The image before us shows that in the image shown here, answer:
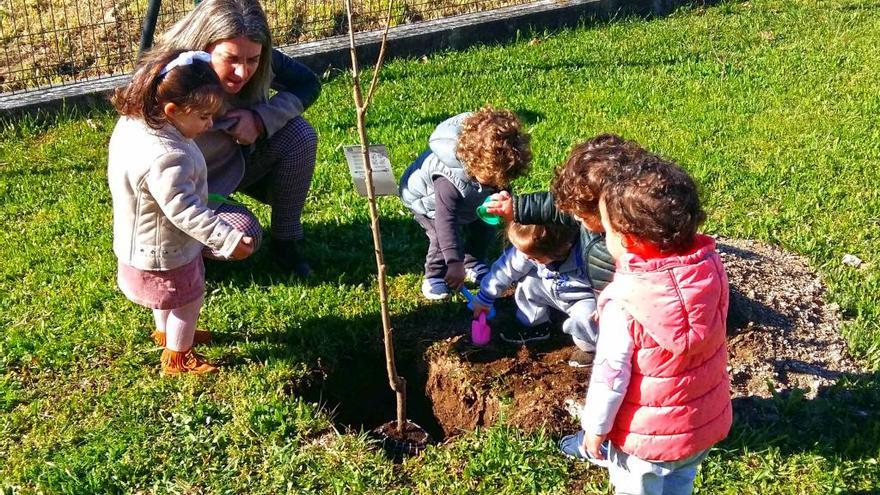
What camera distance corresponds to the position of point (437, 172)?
3902 mm

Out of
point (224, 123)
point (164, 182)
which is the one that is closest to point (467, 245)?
point (224, 123)

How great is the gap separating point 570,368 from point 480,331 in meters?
0.41

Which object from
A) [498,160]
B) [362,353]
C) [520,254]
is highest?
[498,160]

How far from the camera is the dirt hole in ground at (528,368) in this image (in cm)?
342

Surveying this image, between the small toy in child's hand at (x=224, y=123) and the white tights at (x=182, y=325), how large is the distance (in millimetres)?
857

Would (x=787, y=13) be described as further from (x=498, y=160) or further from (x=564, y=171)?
(x=564, y=171)

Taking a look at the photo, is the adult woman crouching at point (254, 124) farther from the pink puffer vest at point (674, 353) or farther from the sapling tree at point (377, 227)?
the pink puffer vest at point (674, 353)

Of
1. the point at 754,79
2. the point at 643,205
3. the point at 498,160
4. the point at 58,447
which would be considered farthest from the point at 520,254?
the point at 754,79

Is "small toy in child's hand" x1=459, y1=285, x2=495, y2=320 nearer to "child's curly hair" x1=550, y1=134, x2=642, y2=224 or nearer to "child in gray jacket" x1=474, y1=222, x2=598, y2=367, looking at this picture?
"child in gray jacket" x1=474, y1=222, x2=598, y2=367

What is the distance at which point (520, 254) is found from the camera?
3652 mm

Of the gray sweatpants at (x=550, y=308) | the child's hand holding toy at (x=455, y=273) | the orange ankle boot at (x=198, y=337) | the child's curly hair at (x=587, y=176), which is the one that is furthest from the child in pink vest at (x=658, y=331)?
the orange ankle boot at (x=198, y=337)

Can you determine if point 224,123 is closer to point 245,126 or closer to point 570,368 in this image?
point 245,126

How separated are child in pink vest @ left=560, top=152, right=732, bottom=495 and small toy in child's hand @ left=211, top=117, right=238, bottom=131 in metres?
2.06

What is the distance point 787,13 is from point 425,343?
669 centimetres
